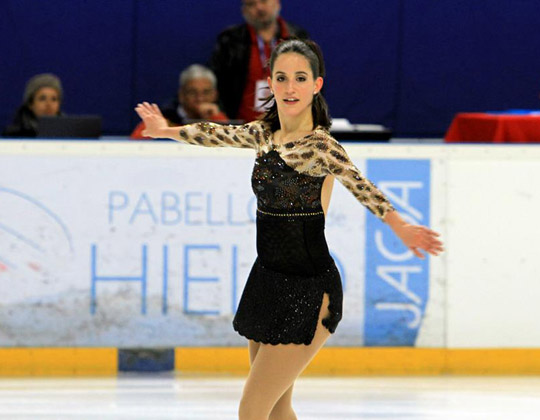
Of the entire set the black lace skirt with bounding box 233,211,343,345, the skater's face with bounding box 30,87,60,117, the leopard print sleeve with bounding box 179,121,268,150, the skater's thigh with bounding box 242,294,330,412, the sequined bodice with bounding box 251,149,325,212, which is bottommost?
the skater's thigh with bounding box 242,294,330,412

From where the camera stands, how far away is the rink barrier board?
19.4 feet

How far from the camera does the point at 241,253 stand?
595 cm

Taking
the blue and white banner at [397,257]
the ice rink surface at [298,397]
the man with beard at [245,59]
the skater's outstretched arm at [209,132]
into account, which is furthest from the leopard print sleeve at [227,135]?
the man with beard at [245,59]

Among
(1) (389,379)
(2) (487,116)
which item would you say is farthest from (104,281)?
(2) (487,116)

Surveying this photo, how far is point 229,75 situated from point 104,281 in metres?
1.86

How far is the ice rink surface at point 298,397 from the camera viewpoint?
5031 mm

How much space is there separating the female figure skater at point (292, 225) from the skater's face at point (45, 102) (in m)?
3.50

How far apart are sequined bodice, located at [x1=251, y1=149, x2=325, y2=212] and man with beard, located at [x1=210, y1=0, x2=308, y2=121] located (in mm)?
3789

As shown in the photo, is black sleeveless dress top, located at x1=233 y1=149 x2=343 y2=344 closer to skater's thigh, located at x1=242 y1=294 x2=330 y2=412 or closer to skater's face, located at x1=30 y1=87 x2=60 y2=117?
skater's thigh, located at x1=242 y1=294 x2=330 y2=412

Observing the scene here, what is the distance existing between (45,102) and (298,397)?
Answer: 8.07ft

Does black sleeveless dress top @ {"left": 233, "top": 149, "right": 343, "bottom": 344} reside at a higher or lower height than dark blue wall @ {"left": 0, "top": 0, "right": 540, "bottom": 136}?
lower

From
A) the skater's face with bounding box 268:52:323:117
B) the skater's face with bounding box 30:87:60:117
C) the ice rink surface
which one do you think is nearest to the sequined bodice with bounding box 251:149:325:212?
the skater's face with bounding box 268:52:323:117

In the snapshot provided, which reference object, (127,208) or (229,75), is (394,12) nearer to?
(229,75)

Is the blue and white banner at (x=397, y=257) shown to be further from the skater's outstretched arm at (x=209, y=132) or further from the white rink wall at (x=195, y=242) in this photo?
the skater's outstretched arm at (x=209, y=132)
